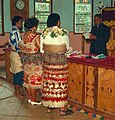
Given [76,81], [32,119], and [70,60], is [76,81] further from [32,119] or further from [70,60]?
[32,119]

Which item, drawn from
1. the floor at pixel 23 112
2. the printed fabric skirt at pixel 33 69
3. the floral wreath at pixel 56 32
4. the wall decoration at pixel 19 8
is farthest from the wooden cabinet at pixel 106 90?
the wall decoration at pixel 19 8

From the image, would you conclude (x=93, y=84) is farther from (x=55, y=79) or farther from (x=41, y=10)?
(x=41, y=10)

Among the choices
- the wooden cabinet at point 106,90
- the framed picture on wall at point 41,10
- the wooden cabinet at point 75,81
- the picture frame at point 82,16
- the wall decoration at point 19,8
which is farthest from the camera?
the picture frame at point 82,16

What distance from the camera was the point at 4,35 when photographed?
837 cm

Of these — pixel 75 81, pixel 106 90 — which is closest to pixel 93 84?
pixel 106 90

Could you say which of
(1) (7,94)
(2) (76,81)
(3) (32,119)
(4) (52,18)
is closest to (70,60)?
(2) (76,81)

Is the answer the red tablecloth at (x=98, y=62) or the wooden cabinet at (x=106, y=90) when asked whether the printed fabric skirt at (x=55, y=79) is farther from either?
the wooden cabinet at (x=106, y=90)

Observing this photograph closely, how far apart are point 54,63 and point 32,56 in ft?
1.73

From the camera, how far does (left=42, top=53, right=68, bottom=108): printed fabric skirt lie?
415cm

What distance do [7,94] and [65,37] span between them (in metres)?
2.02

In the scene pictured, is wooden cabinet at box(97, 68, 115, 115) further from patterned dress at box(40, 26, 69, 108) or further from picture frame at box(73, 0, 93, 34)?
picture frame at box(73, 0, 93, 34)

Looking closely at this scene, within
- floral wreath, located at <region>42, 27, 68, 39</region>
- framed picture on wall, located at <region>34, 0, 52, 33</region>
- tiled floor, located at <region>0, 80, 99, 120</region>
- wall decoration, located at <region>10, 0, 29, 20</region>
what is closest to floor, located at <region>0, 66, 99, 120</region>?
tiled floor, located at <region>0, 80, 99, 120</region>

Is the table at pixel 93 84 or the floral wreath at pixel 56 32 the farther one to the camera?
the floral wreath at pixel 56 32

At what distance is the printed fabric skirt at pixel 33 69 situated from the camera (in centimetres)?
454
